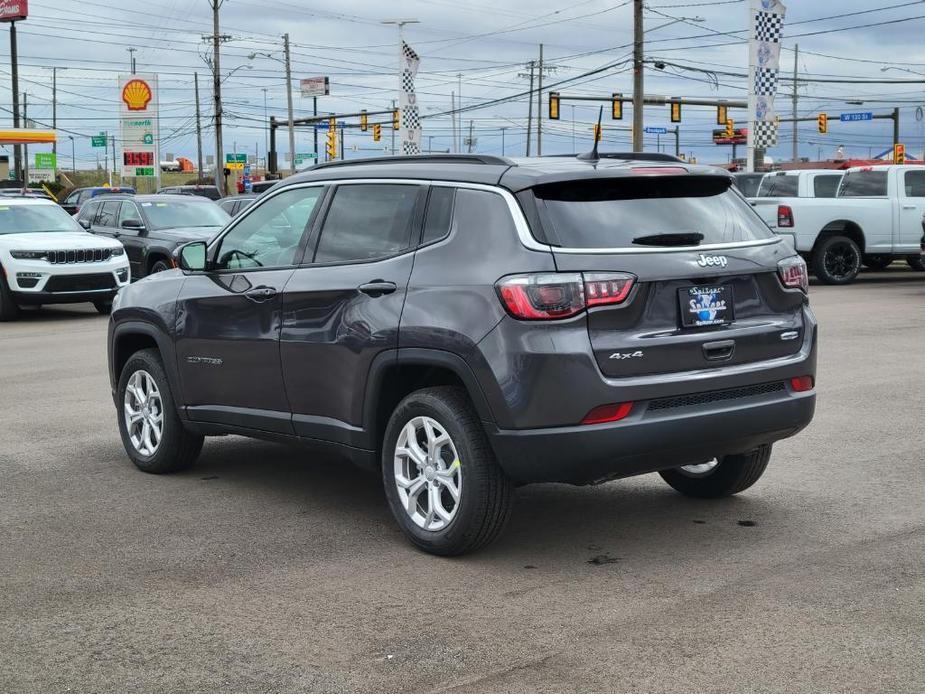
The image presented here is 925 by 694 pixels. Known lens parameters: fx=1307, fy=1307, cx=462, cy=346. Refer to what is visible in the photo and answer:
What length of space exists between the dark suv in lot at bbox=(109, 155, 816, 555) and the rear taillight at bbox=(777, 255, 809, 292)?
0.02 meters

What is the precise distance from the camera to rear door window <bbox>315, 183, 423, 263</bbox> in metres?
6.05

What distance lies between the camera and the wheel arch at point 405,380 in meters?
5.44

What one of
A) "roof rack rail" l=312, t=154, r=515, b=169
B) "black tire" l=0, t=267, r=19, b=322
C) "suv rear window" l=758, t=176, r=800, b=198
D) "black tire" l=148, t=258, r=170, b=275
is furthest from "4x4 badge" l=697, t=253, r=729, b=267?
"suv rear window" l=758, t=176, r=800, b=198

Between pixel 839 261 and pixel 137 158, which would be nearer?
pixel 839 261

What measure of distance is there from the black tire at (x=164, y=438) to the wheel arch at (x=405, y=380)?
6.15ft

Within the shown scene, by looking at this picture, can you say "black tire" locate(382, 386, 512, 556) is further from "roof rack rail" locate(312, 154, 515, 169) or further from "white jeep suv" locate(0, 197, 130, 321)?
"white jeep suv" locate(0, 197, 130, 321)

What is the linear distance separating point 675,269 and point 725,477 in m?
1.61

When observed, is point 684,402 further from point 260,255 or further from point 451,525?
point 260,255

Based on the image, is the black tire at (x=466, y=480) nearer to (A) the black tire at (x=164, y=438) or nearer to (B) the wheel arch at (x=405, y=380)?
(B) the wheel arch at (x=405, y=380)

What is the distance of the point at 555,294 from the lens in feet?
17.2

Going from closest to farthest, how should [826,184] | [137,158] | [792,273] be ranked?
1. [792,273]
2. [826,184]
3. [137,158]

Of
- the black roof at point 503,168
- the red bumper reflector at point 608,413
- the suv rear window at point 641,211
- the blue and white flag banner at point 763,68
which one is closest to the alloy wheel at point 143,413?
the black roof at point 503,168

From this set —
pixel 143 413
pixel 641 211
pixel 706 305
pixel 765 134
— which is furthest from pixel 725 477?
pixel 765 134

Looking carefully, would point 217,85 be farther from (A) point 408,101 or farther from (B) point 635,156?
(B) point 635,156
